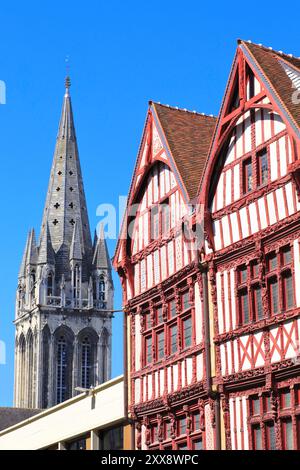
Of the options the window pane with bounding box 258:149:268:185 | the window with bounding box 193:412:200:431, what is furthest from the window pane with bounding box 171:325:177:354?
the window pane with bounding box 258:149:268:185

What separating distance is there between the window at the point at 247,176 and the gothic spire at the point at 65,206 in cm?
9185

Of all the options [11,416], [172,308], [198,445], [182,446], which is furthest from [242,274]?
[11,416]

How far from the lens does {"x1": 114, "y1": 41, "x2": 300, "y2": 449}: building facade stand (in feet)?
67.1

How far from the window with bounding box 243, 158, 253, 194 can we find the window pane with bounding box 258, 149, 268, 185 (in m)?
0.40

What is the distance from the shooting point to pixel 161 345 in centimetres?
2473

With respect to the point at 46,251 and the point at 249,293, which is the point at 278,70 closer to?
the point at 249,293

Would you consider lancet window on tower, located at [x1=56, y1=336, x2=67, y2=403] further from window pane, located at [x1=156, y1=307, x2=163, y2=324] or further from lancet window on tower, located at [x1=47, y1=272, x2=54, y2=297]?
window pane, located at [x1=156, y1=307, x2=163, y2=324]

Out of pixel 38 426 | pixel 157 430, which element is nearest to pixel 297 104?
pixel 157 430

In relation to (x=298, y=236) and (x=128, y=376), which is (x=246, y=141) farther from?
(x=128, y=376)

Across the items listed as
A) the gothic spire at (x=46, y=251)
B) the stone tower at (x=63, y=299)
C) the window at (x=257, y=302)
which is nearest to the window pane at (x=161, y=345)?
the window at (x=257, y=302)

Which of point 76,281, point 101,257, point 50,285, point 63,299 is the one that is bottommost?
point 63,299

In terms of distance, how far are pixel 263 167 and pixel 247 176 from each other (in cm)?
61

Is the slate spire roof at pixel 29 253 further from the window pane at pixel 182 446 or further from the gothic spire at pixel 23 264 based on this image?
the window pane at pixel 182 446

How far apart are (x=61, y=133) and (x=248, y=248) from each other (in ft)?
324
